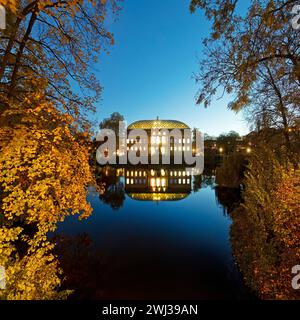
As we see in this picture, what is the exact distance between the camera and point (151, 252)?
13555 millimetres

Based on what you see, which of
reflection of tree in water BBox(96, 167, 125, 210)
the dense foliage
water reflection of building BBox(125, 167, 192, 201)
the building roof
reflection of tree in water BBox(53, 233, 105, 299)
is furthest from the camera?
the building roof

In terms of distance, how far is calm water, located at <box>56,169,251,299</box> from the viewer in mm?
9648

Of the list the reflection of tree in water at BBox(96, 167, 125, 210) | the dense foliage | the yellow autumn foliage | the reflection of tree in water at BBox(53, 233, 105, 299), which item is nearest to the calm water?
the reflection of tree in water at BBox(53, 233, 105, 299)

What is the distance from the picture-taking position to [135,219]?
2067 centimetres

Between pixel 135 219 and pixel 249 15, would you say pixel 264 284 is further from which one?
pixel 135 219

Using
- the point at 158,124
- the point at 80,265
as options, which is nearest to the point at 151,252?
the point at 80,265

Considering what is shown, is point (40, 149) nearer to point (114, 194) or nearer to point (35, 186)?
point (35, 186)

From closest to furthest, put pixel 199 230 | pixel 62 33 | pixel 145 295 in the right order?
pixel 62 33 → pixel 145 295 → pixel 199 230

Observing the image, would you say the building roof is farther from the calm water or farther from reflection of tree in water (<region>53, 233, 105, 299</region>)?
reflection of tree in water (<region>53, 233, 105, 299</region>)

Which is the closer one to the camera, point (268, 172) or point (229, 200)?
point (268, 172)
